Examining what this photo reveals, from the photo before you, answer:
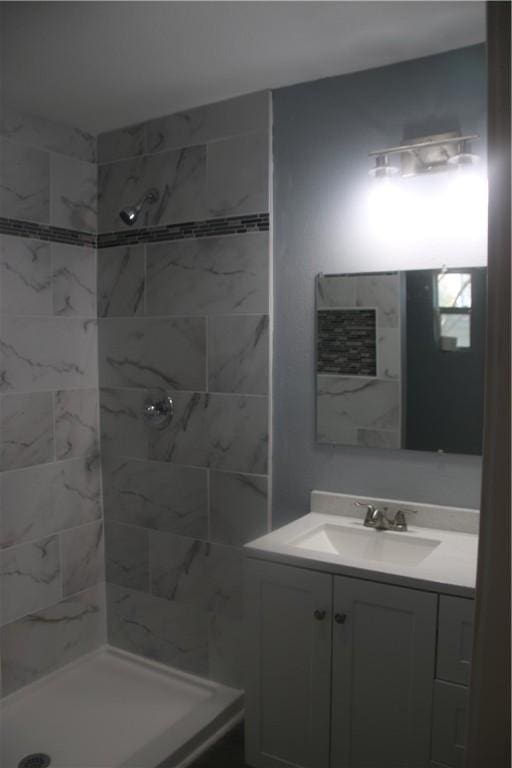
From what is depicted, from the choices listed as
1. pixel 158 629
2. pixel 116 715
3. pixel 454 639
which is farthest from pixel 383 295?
pixel 116 715

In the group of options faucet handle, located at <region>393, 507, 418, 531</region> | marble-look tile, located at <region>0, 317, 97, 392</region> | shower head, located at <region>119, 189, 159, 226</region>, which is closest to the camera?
faucet handle, located at <region>393, 507, 418, 531</region>

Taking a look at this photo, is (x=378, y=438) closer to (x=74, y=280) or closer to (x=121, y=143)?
(x=74, y=280)

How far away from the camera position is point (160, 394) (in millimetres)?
2818

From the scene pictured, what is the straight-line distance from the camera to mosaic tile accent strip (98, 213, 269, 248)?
2.55 meters

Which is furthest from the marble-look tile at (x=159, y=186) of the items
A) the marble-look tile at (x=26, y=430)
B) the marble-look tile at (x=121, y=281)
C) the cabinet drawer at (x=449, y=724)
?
the cabinet drawer at (x=449, y=724)

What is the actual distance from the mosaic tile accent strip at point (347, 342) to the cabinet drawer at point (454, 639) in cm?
85

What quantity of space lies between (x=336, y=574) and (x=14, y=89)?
2062 mm

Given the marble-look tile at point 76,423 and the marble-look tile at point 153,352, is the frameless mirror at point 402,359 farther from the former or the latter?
the marble-look tile at point 76,423

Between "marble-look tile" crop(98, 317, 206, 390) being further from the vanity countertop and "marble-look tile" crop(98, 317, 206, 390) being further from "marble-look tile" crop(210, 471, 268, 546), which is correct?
the vanity countertop

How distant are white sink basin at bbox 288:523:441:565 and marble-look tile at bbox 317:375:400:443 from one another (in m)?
0.34

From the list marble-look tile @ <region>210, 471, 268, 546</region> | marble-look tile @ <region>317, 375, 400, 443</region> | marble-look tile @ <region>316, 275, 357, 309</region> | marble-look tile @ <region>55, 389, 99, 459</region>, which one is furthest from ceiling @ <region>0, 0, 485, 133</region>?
marble-look tile @ <region>210, 471, 268, 546</region>

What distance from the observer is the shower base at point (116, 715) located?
2.31m

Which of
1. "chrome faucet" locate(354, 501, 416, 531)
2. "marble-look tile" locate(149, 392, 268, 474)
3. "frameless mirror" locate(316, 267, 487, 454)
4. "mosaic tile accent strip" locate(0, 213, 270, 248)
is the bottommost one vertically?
"chrome faucet" locate(354, 501, 416, 531)

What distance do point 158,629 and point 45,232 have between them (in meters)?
1.78
